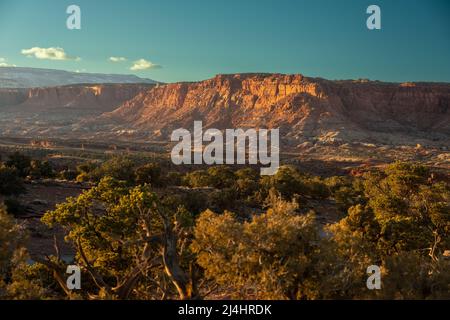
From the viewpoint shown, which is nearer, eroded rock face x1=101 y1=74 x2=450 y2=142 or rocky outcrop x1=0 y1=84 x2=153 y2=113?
eroded rock face x1=101 y1=74 x2=450 y2=142

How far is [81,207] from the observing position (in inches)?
454

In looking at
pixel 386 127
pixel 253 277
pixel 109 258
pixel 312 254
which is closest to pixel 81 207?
pixel 109 258

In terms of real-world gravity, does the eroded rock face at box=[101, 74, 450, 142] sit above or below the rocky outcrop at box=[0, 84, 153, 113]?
below

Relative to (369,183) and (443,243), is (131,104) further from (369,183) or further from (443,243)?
(443,243)

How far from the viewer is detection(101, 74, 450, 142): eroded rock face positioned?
368 feet

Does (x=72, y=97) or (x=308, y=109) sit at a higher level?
(x=72, y=97)

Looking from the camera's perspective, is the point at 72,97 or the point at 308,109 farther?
the point at 72,97

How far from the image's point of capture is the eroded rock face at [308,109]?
112 meters

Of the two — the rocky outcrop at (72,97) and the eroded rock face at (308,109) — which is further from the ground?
the rocky outcrop at (72,97)

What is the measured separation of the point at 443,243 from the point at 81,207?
47.2 ft

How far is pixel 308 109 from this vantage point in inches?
4722

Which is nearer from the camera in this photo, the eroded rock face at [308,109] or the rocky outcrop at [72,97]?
the eroded rock face at [308,109]
